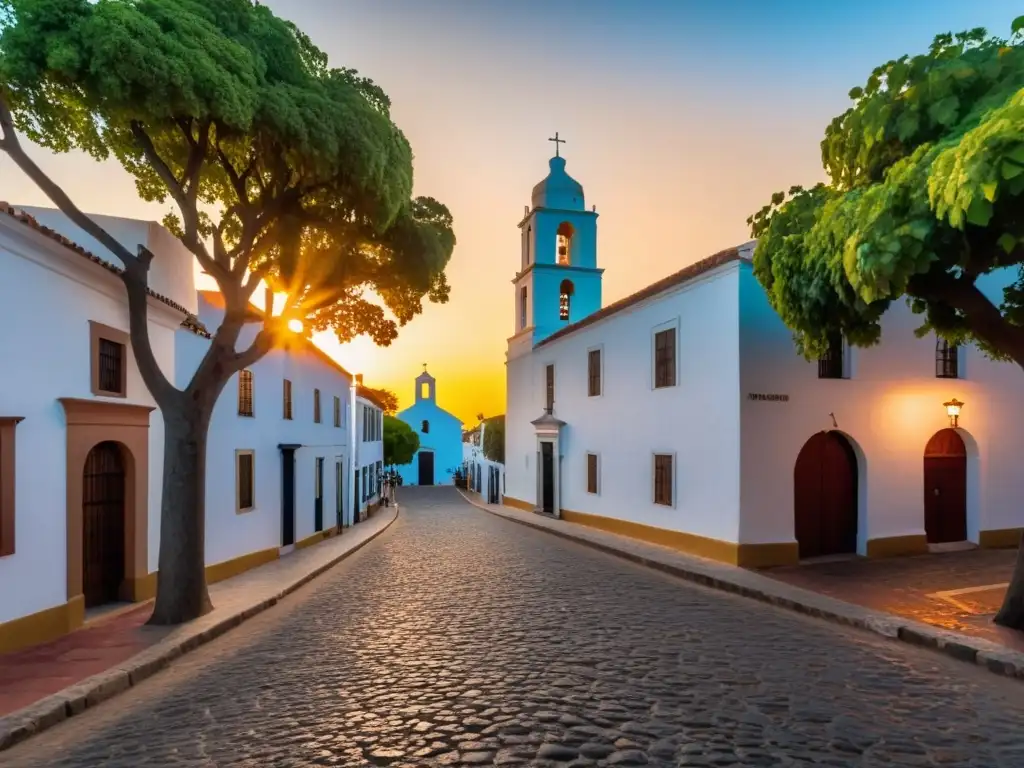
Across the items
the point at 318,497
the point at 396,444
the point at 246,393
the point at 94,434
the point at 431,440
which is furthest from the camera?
the point at 431,440

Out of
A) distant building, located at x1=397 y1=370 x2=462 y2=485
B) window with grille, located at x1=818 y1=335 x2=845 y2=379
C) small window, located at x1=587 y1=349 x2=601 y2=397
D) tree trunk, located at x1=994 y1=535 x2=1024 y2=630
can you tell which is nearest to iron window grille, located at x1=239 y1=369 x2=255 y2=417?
small window, located at x1=587 y1=349 x2=601 y2=397

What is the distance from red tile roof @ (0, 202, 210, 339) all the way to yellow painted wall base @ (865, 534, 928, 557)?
13547 millimetres

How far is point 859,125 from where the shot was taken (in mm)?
8875

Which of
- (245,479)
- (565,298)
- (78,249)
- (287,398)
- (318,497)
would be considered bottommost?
(318,497)

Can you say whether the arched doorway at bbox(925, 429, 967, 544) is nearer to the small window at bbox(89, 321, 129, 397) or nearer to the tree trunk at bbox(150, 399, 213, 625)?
the tree trunk at bbox(150, 399, 213, 625)

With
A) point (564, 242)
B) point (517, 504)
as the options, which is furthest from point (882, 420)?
point (517, 504)

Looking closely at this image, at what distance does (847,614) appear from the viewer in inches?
362

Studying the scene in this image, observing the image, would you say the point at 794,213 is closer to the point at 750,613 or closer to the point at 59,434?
the point at 750,613

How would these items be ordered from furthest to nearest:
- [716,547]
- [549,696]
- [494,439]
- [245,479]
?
1. [494,439]
2. [245,479]
3. [716,547]
4. [549,696]

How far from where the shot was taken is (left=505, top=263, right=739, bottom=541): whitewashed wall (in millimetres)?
14055

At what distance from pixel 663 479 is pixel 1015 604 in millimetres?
8922

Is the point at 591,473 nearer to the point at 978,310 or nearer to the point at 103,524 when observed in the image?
the point at 978,310

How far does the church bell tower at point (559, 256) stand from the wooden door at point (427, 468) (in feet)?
141

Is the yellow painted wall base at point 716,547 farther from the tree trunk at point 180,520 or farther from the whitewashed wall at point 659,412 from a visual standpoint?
the tree trunk at point 180,520
